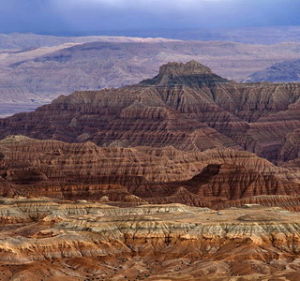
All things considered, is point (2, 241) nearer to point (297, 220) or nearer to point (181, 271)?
point (181, 271)

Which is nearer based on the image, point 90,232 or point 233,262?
point 233,262

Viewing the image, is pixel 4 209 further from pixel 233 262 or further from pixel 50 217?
pixel 233 262

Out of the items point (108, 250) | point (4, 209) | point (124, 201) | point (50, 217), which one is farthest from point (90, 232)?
point (124, 201)

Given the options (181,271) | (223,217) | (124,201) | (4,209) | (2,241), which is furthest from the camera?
(124,201)

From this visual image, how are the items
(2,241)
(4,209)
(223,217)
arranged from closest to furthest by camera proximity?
(2,241), (223,217), (4,209)

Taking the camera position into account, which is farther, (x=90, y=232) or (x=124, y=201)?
(x=124, y=201)

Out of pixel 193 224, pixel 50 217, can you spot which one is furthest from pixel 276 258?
pixel 50 217
